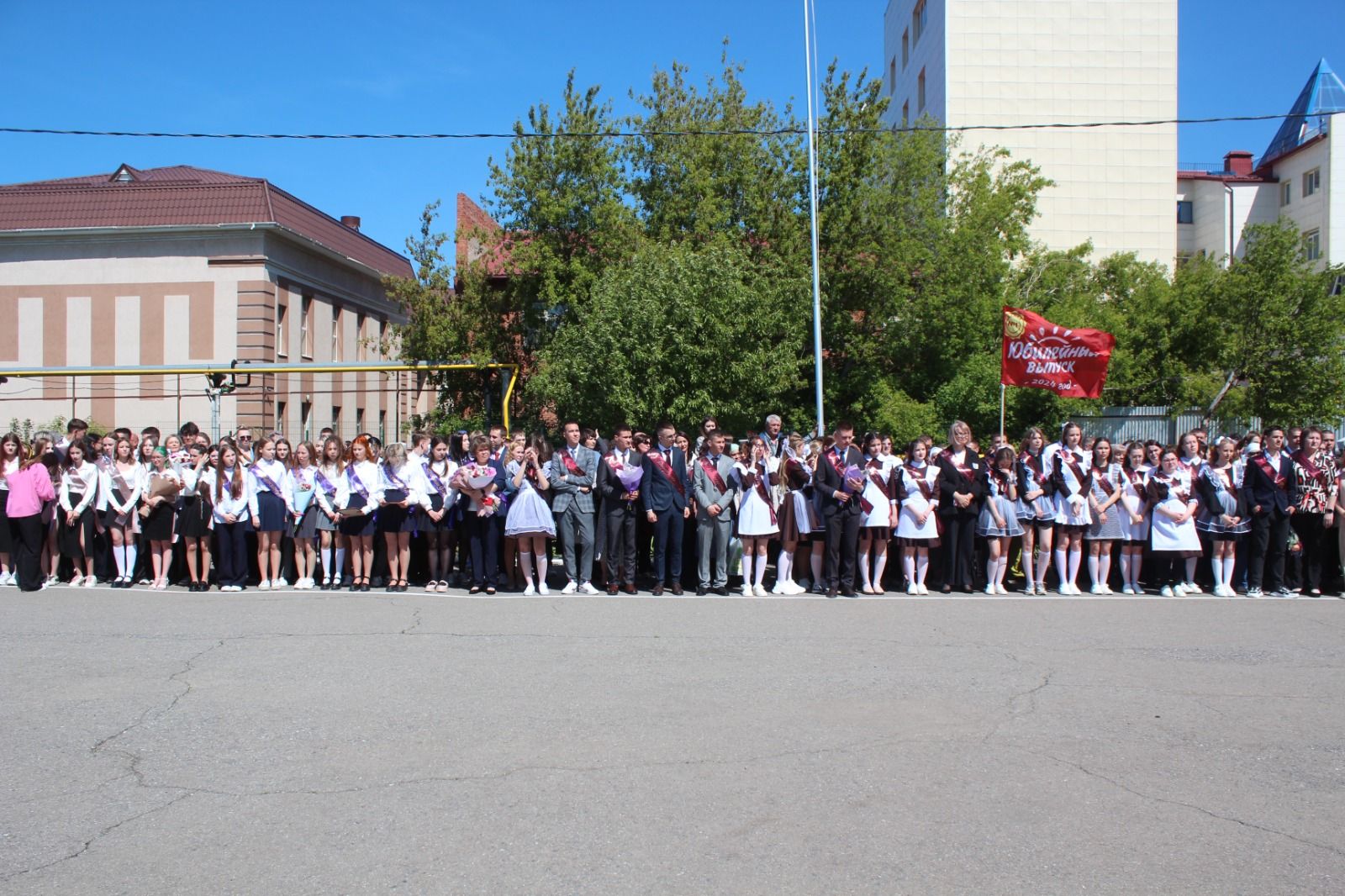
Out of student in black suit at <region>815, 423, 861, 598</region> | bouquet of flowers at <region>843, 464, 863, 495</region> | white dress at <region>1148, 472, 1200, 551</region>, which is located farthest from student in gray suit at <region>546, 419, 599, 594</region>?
white dress at <region>1148, 472, 1200, 551</region>

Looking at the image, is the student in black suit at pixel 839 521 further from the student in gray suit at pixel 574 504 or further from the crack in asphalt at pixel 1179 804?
the crack in asphalt at pixel 1179 804

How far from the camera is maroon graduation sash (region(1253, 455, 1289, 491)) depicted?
510 inches

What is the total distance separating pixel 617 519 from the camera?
12.9 m

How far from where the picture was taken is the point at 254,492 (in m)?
13.1

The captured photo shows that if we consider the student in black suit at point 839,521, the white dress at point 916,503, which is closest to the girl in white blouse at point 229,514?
the student in black suit at point 839,521

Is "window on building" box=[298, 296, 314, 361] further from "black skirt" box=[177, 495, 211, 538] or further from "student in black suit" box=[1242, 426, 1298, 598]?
"student in black suit" box=[1242, 426, 1298, 598]

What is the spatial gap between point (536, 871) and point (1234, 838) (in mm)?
3027

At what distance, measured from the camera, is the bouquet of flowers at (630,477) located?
1284 cm

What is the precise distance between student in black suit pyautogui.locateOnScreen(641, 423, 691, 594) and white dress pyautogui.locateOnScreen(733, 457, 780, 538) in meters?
0.66

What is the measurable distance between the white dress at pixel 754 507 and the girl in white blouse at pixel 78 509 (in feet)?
25.7

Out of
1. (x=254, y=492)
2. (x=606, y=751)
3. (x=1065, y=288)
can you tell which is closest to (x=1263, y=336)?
(x=1065, y=288)

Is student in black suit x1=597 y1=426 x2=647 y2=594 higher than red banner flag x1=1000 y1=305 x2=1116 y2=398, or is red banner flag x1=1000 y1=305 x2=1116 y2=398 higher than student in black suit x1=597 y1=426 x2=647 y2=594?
red banner flag x1=1000 y1=305 x2=1116 y2=398

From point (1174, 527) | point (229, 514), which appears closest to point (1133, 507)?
point (1174, 527)

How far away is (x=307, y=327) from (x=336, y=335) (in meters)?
2.29
